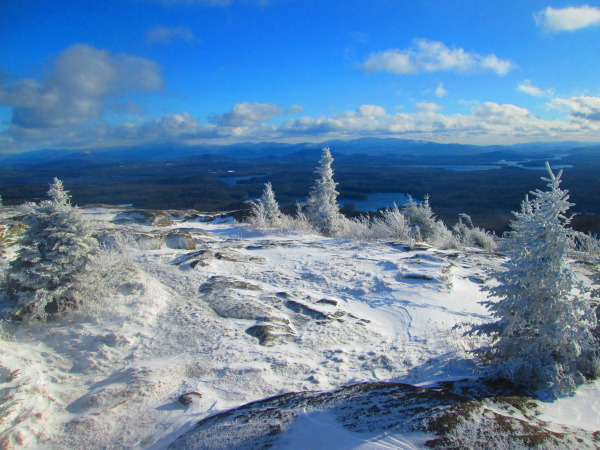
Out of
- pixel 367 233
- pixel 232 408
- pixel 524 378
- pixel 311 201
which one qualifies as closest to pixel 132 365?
pixel 232 408

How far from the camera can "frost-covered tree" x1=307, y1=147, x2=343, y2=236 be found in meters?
20.5

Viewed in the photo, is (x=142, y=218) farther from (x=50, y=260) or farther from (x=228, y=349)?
(x=228, y=349)

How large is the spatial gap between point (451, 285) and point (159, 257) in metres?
7.94

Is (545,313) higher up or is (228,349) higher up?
(545,313)

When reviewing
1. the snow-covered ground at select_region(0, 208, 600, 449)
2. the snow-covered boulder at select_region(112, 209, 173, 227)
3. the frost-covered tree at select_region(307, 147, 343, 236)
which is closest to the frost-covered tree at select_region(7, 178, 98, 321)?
the snow-covered ground at select_region(0, 208, 600, 449)

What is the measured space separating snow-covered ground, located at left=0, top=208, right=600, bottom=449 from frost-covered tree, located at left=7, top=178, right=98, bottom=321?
0.41m

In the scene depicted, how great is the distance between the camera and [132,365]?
4938 millimetres

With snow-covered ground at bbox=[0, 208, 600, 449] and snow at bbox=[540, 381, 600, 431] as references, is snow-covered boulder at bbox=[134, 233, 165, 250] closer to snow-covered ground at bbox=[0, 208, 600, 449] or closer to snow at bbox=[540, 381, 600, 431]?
snow-covered ground at bbox=[0, 208, 600, 449]

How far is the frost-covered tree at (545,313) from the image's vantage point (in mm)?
4227

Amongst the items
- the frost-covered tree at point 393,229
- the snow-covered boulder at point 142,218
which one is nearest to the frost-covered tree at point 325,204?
the frost-covered tree at point 393,229

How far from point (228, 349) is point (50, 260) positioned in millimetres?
3734

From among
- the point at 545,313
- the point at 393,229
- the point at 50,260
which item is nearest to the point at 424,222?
the point at 393,229

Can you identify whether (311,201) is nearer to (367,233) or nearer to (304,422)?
(367,233)

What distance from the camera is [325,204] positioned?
820 inches
